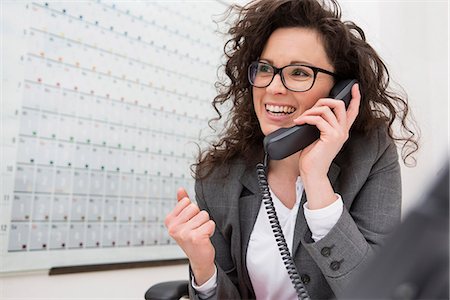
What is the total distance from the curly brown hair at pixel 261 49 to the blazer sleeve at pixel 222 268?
0.08 metres

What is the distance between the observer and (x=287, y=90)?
94 centimetres

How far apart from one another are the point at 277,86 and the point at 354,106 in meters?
0.17

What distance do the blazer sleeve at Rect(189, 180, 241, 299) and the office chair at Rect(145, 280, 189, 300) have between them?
4.2 inches

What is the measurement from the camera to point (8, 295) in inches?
41.8

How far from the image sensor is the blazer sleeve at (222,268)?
855mm

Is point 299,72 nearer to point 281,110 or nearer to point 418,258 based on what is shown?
point 281,110

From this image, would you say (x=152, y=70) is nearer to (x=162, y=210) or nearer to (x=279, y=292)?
(x=162, y=210)

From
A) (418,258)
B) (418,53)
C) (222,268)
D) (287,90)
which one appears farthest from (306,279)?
(418,53)

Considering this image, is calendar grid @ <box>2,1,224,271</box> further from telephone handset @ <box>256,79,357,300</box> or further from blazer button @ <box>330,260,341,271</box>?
blazer button @ <box>330,260,341,271</box>

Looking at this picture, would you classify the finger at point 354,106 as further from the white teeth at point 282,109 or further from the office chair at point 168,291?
the office chair at point 168,291

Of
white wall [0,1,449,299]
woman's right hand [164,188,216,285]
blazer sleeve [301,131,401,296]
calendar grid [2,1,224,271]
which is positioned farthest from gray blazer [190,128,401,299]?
white wall [0,1,449,299]

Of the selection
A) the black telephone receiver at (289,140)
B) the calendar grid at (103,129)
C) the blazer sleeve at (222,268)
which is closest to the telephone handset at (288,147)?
the black telephone receiver at (289,140)

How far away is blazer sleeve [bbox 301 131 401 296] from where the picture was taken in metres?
0.76

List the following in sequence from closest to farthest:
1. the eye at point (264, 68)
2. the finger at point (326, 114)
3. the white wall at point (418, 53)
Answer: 1. the finger at point (326, 114)
2. the eye at point (264, 68)
3. the white wall at point (418, 53)
